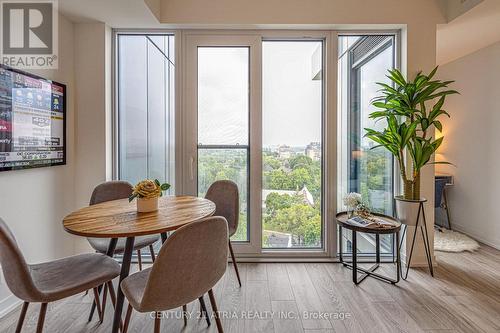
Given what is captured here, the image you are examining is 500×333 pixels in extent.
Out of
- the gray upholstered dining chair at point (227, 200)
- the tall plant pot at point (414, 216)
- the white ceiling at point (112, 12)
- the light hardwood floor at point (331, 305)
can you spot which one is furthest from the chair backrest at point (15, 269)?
the tall plant pot at point (414, 216)

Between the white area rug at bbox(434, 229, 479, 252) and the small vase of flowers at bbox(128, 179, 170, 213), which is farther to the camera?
the white area rug at bbox(434, 229, 479, 252)

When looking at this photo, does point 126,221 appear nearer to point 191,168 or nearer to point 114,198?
point 114,198

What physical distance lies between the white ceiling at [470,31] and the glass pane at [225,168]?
102 inches

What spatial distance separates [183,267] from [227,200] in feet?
4.09

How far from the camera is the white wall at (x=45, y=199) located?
191cm

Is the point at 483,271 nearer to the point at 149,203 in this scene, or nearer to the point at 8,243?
the point at 149,203

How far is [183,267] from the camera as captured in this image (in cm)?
119

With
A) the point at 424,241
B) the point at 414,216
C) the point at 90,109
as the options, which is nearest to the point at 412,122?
the point at 414,216

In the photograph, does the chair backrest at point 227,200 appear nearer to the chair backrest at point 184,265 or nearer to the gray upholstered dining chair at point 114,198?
the gray upholstered dining chair at point 114,198

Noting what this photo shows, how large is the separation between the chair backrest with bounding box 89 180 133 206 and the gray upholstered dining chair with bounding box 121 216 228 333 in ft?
3.88

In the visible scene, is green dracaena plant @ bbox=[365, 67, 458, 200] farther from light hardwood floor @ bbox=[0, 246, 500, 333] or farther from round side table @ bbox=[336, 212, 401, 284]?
light hardwood floor @ bbox=[0, 246, 500, 333]

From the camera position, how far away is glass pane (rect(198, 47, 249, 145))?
281 centimetres

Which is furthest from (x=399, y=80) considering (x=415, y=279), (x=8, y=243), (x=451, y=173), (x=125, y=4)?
(x=8, y=243)

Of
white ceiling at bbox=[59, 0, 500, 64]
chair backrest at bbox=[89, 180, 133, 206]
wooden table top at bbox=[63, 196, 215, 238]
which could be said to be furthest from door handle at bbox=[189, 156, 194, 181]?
white ceiling at bbox=[59, 0, 500, 64]
